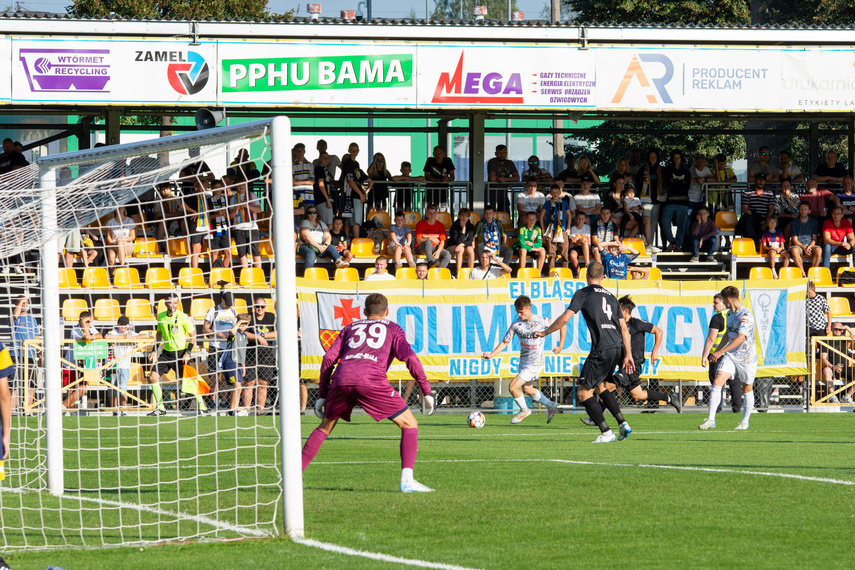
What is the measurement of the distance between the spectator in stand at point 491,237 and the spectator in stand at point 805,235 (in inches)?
249

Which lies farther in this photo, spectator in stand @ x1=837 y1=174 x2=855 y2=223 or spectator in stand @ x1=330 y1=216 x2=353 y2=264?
spectator in stand @ x1=837 y1=174 x2=855 y2=223

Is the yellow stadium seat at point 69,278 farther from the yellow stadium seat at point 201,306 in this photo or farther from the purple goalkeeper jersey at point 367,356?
the purple goalkeeper jersey at point 367,356

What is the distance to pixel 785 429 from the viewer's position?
15.0 meters

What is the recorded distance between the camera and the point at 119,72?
20922mm

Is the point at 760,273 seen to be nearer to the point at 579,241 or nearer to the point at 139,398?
the point at 579,241

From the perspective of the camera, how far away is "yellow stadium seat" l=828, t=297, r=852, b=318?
2145 centimetres

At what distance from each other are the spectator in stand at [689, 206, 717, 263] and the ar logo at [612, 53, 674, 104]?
291 centimetres

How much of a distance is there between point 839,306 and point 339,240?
10.7 meters

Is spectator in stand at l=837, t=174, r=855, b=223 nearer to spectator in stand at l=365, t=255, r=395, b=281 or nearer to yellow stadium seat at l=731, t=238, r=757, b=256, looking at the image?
yellow stadium seat at l=731, t=238, r=757, b=256

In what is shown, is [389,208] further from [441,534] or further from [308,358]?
[441,534]

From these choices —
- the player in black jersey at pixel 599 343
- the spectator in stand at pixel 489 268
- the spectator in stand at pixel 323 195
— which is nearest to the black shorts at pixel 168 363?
the player in black jersey at pixel 599 343

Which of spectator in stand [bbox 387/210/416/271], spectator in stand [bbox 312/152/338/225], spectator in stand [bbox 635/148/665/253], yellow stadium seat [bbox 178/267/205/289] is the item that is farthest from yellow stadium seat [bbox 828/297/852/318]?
yellow stadium seat [bbox 178/267/205/289]

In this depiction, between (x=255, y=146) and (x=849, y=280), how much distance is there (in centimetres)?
1766

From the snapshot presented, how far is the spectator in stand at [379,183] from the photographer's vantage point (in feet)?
79.1
